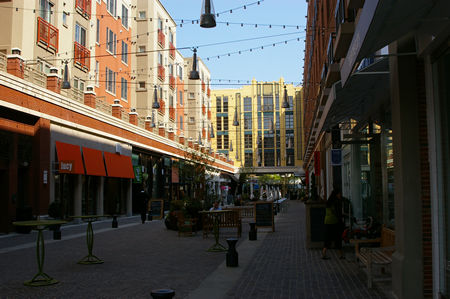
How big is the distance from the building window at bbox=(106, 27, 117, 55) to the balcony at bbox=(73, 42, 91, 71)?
12.8ft

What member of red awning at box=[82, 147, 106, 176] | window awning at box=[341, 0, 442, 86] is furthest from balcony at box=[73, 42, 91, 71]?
window awning at box=[341, 0, 442, 86]

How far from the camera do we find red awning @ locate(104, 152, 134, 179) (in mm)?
29328

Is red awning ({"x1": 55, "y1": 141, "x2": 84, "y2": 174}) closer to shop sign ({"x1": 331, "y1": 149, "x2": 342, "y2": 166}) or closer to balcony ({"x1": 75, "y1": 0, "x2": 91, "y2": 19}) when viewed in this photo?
balcony ({"x1": 75, "y1": 0, "x2": 91, "y2": 19})

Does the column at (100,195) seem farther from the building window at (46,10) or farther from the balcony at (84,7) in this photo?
the balcony at (84,7)

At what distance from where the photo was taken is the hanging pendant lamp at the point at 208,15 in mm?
12961

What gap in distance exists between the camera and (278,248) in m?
14.0

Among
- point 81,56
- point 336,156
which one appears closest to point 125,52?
point 81,56

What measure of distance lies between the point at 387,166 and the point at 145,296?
5967 mm

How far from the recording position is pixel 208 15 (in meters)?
13.0

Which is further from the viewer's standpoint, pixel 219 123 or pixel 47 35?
pixel 219 123

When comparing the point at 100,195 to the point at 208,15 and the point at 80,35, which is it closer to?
the point at 80,35

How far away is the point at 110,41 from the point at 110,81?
287 centimetres

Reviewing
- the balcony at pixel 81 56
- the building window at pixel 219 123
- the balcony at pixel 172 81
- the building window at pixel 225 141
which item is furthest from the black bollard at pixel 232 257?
the building window at pixel 225 141

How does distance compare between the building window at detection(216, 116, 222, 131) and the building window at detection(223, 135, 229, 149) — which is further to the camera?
the building window at detection(223, 135, 229, 149)
